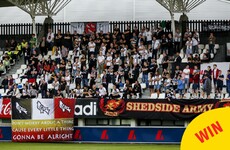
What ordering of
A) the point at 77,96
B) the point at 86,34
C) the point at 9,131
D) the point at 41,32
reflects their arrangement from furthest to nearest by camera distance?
the point at 41,32, the point at 86,34, the point at 77,96, the point at 9,131

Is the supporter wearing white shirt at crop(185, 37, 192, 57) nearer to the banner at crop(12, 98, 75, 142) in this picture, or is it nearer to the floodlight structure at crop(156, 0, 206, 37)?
the floodlight structure at crop(156, 0, 206, 37)

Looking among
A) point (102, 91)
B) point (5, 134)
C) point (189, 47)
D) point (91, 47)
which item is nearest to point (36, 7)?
point (91, 47)

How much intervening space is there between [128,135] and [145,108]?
4.57 ft

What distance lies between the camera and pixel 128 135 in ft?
95.9

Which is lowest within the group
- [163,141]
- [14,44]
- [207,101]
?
[163,141]

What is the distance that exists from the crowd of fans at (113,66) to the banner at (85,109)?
145 centimetres

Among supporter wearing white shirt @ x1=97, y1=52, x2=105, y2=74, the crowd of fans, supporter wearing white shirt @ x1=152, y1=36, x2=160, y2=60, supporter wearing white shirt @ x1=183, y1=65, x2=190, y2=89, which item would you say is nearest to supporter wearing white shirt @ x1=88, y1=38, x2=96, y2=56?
the crowd of fans

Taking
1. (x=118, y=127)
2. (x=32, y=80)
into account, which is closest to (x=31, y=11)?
(x=32, y=80)

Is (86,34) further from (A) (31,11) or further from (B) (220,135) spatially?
(B) (220,135)

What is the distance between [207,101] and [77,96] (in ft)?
23.3

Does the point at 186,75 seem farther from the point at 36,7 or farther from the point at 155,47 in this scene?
the point at 36,7

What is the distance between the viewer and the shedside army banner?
28.6m

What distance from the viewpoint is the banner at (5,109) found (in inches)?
1211

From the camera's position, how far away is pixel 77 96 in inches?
1282
